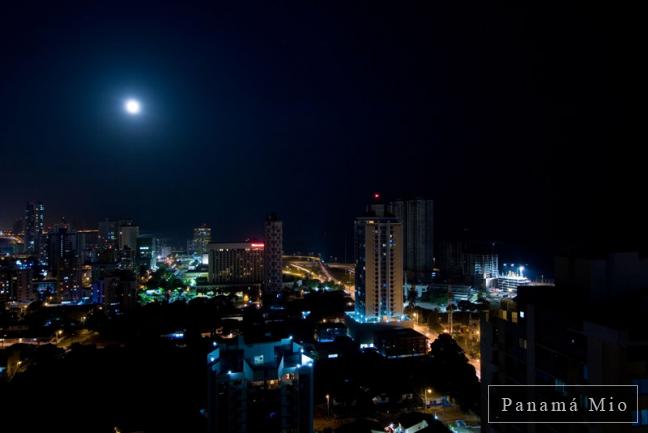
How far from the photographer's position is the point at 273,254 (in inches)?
723

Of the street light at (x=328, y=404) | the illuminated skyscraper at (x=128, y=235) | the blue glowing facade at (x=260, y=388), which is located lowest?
the street light at (x=328, y=404)

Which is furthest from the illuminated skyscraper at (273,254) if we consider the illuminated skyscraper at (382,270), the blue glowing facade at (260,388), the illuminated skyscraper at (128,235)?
the illuminated skyscraper at (128,235)

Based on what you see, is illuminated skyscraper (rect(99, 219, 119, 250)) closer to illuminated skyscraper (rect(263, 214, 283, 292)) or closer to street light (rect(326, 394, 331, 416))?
illuminated skyscraper (rect(263, 214, 283, 292))

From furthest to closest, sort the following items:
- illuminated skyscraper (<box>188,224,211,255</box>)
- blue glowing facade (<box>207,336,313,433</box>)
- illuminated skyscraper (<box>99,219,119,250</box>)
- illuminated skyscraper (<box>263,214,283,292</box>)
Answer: illuminated skyscraper (<box>188,224,211,255</box>) → illuminated skyscraper (<box>99,219,119,250</box>) → illuminated skyscraper (<box>263,214,283,292</box>) → blue glowing facade (<box>207,336,313,433</box>)

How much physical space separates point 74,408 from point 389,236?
8179mm

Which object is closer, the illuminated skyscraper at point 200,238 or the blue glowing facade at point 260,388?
the blue glowing facade at point 260,388

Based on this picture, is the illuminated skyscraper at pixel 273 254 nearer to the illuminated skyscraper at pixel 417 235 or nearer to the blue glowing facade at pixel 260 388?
the illuminated skyscraper at pixel 417 235

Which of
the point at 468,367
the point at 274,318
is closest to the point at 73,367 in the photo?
the point at 274,318

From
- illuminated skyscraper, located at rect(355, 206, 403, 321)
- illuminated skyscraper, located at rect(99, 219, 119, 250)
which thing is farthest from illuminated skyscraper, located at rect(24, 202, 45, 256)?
illuminated skyscraper, located at rect(355, 206, 403, 321)

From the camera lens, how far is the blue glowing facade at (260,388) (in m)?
4.41

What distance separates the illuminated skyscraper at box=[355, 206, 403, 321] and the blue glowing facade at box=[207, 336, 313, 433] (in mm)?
7495

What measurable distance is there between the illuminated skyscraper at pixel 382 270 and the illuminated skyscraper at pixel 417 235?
10.2 metres

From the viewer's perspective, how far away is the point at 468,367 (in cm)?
809

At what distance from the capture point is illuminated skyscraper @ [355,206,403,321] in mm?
11984
